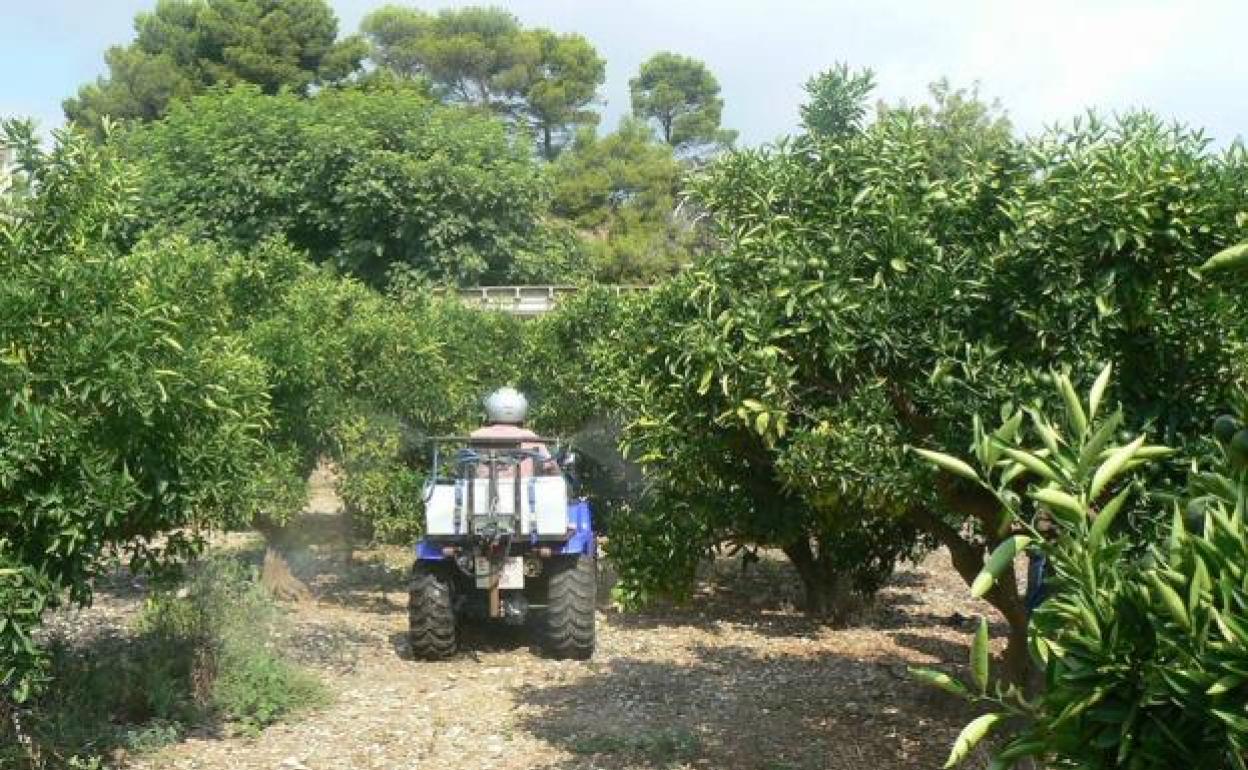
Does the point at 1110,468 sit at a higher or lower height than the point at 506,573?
higher

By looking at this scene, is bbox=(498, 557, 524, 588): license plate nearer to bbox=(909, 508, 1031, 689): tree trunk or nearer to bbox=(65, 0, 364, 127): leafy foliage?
bbox=(909, 508, 1031, 689): tree trunk

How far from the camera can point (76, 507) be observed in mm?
5891

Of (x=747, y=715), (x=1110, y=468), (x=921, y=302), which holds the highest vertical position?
(x=921, y=302)

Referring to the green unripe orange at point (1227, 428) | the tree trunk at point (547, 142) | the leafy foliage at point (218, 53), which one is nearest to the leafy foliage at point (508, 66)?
the tree trunk at point (547, 142)

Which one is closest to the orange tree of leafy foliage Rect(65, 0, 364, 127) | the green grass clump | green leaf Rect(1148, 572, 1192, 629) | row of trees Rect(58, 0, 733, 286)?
green leaf Rect(1148, 572, 1192, 629)

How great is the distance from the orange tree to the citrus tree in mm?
2115

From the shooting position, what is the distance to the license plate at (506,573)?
9664 mm

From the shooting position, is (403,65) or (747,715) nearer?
(747,715)

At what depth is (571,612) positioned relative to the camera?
387 inches

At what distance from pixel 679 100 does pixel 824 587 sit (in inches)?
1589

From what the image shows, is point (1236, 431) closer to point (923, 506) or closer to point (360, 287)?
point (923, 506)

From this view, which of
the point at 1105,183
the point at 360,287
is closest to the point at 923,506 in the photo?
the point at 1105,183

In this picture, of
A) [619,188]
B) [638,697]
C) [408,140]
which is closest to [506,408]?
[638,697]

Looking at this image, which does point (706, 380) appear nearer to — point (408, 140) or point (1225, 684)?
point (1225, 684)
